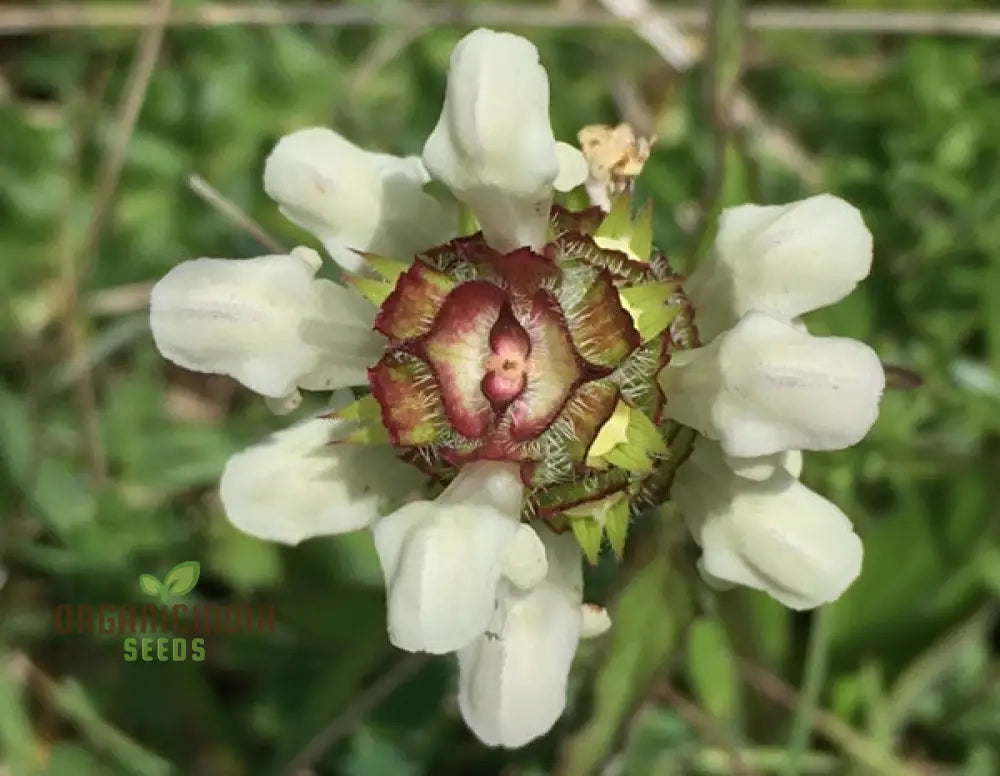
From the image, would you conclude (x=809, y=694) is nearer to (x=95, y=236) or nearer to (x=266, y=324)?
(x=266, y=324)

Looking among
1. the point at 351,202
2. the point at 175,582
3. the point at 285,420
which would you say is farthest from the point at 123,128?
the point at 351,202

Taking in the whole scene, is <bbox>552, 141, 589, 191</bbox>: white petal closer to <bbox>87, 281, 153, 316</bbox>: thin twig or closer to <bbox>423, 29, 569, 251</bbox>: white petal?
<bbox>423, 29, 569, 251</bbox>: white petal

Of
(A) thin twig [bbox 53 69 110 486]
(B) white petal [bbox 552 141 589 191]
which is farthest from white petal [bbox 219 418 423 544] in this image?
(A) thin twig [bbox 53 69 110 486]

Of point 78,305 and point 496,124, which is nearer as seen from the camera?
point 496,124

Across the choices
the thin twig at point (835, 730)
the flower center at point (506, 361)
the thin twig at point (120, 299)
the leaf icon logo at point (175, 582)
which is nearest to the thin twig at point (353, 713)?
the leaf icon logo at point (175, 582)

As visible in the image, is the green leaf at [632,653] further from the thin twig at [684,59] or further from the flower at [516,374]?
the thin twig at [684,59]

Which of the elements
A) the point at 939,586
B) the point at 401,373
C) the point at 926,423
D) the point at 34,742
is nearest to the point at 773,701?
the point at 939,586
